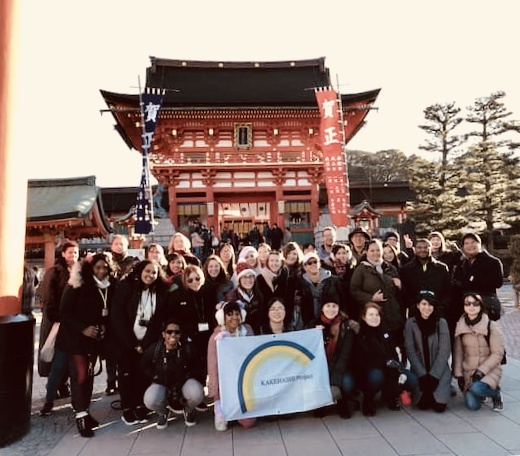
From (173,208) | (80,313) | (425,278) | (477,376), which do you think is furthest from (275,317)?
(173,208)

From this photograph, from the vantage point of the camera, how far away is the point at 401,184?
88.8ft

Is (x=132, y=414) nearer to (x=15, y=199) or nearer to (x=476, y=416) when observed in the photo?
(x=15, y=199)

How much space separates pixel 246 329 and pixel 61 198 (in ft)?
45.1

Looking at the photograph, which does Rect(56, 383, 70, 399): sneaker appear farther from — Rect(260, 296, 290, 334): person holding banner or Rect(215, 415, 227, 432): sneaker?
Rect(260, 296, 290, 334): person holding banner

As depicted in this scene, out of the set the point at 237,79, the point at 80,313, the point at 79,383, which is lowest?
the point at 79,383

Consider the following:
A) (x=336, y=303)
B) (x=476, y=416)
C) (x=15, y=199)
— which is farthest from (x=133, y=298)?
(x=476, y=416)

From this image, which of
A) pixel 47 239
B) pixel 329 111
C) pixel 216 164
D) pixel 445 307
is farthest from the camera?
pixel 216 164

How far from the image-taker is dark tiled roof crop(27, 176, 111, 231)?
548 inches

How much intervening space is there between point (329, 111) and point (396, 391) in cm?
1309

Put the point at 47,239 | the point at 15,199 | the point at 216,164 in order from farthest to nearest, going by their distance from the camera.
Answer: the point at 216,164, the point at 47,239, the point at 15,199

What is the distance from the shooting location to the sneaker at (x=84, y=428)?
4059 mm

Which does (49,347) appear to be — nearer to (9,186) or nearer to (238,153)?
(9,186)

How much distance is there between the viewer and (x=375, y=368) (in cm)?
442

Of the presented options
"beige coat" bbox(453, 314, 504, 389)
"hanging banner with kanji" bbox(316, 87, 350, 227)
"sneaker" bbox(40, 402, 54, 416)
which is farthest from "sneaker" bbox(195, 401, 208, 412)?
"hanging banner with kanji" bbox(316, 87, 350, 227)
